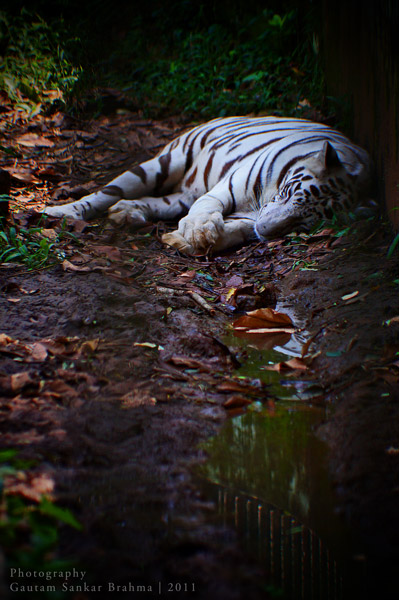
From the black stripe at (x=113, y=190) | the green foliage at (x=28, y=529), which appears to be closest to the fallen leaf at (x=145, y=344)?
the green foliage at (x=28, y=529)

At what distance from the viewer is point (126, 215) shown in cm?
415

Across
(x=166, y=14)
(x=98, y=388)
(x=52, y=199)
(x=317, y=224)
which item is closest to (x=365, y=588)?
(x=98, y=388)

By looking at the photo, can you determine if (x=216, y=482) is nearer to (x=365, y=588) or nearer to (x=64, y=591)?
(x=365, y=588)

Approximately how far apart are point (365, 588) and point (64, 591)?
2.05ft

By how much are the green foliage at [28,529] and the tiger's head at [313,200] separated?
111 inches

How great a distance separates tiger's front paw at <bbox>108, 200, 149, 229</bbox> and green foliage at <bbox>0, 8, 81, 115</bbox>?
261 centimetres

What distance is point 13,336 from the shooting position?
79.0 inches

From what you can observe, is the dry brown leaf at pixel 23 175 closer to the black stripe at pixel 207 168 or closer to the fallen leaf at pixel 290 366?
the black stripe at pixel 207 168

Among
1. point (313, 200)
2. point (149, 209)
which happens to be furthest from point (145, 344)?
point (149, 209)

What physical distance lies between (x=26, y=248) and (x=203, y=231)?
4.05ft

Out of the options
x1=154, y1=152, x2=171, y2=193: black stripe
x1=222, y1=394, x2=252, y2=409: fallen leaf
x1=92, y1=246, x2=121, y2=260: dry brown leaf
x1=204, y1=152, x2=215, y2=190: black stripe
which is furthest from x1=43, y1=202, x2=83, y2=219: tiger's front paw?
x1=222, y1=394, x2=252, y2=409: fallen leaf

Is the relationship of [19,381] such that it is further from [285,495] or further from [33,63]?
[33,63]

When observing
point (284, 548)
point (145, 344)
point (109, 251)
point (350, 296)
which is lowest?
point (284, 548)

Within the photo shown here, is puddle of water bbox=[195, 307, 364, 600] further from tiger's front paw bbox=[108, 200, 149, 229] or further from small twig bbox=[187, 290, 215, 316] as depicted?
tiger's front paw bbox=[108, 200, 149, 229]
